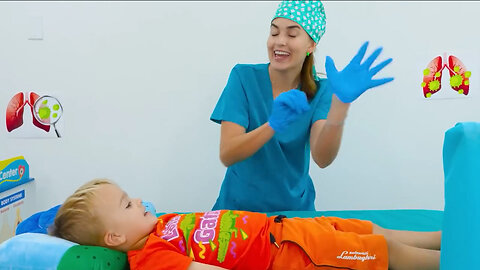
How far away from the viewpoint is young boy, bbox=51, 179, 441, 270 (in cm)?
103

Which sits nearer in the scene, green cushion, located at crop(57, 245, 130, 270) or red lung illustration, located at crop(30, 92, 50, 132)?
green cushion, located at crop(57, 245, 130, 270)

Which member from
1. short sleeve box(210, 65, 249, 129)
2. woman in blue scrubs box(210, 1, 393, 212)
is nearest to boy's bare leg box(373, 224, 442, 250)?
woman in blue scrubs box(210, 1, 393, 212)

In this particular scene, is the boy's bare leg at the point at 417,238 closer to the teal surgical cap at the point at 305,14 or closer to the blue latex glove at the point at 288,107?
the blue latex glove at the point at 288,107

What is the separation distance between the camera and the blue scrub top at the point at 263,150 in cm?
137

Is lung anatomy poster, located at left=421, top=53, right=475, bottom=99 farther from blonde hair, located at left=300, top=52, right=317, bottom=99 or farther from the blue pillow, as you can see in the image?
the blue pillow

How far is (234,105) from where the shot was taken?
1353mm

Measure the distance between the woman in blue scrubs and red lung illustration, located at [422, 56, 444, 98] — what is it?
889mm

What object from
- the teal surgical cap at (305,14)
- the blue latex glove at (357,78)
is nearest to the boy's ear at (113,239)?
the blue latex glove at (357,78)

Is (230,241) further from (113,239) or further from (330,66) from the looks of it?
(330,66)

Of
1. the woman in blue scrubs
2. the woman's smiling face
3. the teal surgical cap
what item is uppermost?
the teal surgical cap

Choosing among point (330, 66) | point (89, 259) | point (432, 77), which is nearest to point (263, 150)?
point (330, 66)

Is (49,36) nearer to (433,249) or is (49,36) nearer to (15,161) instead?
(15,161)

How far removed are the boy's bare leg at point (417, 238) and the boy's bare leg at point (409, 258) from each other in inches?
4.1

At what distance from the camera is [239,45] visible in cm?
196
